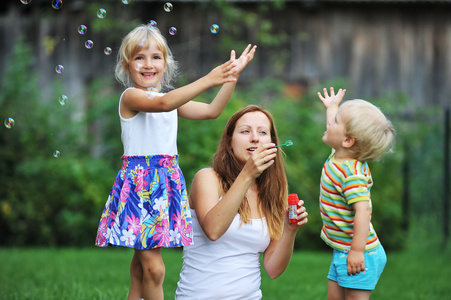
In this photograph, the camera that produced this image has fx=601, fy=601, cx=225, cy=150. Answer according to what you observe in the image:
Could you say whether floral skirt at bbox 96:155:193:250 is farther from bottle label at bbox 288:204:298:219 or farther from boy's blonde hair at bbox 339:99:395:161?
boy's blonde hair at bbox 339:99:395:161

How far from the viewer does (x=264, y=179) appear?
3189mm

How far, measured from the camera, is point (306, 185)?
7754 mm

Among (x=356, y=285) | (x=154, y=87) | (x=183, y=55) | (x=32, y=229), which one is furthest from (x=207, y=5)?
(x=356, y=285)

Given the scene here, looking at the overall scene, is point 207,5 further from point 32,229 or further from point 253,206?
point 253,206

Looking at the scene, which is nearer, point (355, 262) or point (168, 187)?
point (355, 262)

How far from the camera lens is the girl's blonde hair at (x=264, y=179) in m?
3.07

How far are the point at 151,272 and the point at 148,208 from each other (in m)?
0.32

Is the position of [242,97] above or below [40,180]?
above

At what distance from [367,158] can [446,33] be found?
378 inches

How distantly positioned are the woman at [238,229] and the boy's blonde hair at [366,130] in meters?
0.41

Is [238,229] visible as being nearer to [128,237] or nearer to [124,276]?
[128,237]

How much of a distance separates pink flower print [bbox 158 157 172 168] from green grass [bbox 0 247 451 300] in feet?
4.61

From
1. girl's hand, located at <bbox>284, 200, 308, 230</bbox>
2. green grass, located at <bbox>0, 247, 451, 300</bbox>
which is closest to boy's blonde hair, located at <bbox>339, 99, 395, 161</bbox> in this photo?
girl's hand, located at <bbox>284, 200, 308, 230</bbox>

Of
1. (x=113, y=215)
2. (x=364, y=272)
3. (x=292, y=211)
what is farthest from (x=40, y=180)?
(x=364, y=272)
